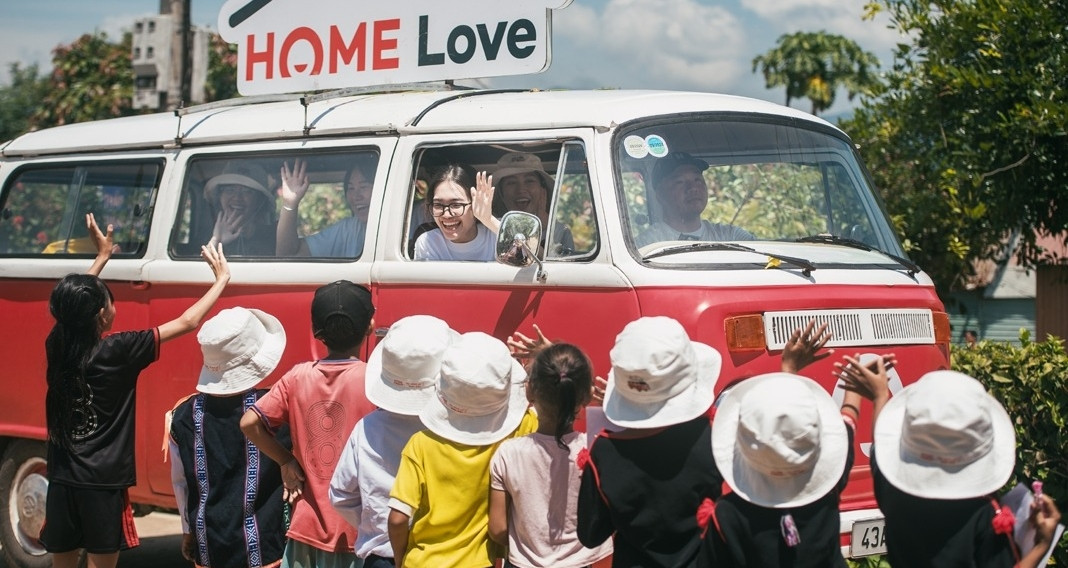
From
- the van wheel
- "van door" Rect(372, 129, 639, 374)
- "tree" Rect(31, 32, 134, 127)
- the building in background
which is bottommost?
the van wheel

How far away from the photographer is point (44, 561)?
7703 millimetres

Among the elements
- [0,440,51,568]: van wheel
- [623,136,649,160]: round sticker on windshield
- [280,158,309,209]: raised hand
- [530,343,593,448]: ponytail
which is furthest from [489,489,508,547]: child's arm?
[0,440,51,568]: van wheel

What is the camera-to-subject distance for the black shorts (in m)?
5.74

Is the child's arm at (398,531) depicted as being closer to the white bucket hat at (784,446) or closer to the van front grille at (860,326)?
the white bucket hat at (784,446)

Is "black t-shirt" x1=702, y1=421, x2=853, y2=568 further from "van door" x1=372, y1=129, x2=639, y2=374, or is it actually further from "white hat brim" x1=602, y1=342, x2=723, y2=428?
"van door" x1=372, y1=129, x2=639, y2=374

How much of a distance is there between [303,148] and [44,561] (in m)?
3.14

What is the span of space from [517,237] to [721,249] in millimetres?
894

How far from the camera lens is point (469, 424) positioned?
4293 millimetres

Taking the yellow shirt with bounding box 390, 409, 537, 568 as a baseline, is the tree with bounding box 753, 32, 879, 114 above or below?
Result: above

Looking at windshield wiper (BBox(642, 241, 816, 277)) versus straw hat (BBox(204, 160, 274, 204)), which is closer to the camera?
windshield wiper (BBox(642, 241, 816, 277))

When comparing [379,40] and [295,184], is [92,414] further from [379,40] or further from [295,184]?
[379,40]

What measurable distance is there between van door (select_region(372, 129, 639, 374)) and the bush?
7.42 ft

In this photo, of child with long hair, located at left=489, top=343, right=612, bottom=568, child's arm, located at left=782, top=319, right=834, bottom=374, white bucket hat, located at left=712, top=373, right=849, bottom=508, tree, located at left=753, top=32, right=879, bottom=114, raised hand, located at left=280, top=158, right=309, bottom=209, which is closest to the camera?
white bucket hat, located at left=712, top=373, right=849, bottom=508

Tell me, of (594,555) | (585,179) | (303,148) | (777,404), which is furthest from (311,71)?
(777,404)
